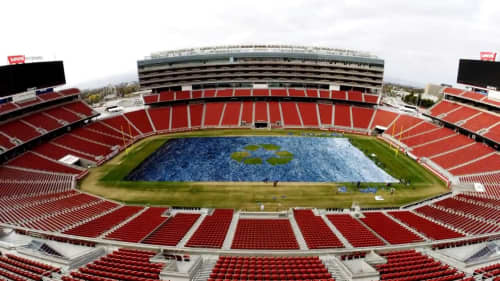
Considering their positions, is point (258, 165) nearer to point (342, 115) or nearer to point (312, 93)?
point (342, 115)

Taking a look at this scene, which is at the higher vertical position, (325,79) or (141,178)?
(325,79)

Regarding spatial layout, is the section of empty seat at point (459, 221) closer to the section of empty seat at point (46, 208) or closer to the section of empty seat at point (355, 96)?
the section of empty seat at point (46, 208)

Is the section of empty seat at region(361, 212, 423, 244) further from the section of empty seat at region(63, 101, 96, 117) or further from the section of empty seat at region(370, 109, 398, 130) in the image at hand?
the section of empty seat at region(63, 101, 96, 117)

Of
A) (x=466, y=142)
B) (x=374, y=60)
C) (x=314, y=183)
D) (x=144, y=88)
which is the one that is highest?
(x=374, y=60)

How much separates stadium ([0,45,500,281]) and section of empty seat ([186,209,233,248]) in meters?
0.19

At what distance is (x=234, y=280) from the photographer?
1430 centimetres

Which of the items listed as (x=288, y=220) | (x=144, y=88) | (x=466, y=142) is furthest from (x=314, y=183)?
(x=144, y=88)

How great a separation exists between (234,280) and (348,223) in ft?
48.2

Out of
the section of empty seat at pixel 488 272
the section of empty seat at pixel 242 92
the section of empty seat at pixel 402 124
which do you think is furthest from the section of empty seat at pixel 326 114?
the section of empty seat at pixel 488 272

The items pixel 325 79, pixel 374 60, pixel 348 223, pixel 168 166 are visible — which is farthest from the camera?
pixel 325 79

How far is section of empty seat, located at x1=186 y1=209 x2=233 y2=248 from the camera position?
19750mm

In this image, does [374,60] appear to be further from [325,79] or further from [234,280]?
[234,280]

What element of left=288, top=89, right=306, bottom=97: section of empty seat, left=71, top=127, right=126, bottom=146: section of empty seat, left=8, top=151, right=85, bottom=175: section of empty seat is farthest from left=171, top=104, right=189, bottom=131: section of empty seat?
left=288, top=89, right=306, bottom=97: section of empty seat

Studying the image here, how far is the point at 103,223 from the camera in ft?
79.1
